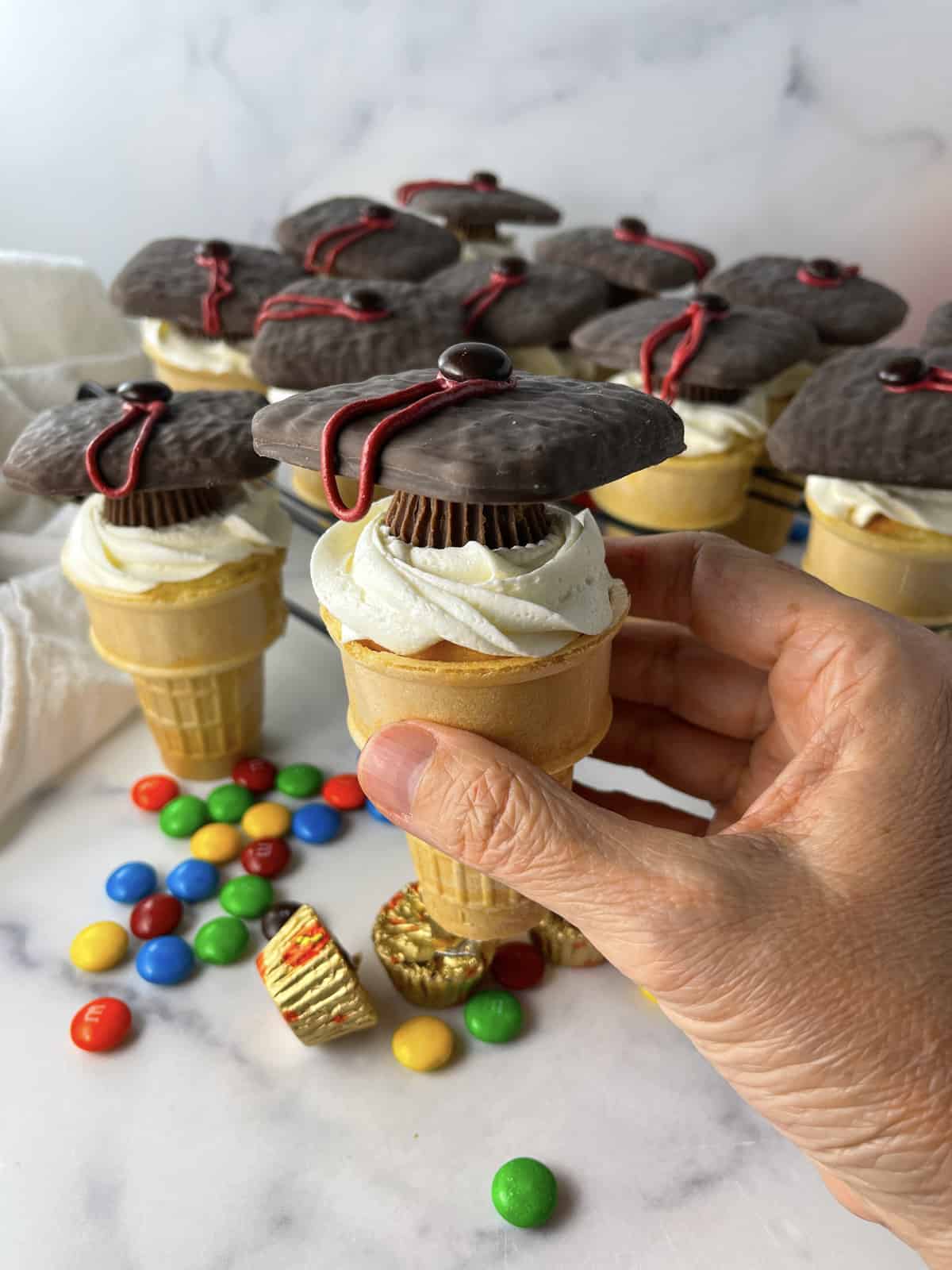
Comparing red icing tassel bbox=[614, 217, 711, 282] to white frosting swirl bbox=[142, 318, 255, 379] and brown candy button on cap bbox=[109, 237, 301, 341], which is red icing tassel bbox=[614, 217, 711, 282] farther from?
white frosting swirl bbox=[142, 318, 255, 379]

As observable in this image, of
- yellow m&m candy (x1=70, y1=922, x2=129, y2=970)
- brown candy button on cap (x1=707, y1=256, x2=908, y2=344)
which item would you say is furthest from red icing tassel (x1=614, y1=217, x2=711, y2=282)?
yellow m&m candy (x1=70, y1=922, x2=129, y2=970)

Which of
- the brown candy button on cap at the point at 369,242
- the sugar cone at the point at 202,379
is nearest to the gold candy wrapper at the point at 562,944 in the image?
the sugar cone at the point at 202,379

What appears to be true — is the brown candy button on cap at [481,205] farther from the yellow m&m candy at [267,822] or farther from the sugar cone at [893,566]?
the yellow m&m candy at [267,822]

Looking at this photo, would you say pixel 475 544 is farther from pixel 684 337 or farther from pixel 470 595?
pixel 684 337

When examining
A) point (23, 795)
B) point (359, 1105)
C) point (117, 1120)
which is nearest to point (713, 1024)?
point (359, 1105)

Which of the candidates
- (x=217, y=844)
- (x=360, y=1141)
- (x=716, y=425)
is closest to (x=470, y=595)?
(x=360, y=1141)
